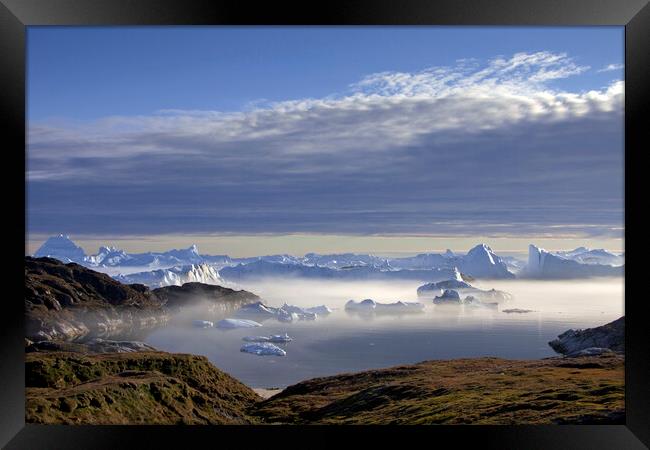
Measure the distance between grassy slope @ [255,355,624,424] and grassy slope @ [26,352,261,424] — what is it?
2.60 metres

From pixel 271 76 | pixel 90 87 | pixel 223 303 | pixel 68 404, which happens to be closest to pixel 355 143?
pixel 271 76

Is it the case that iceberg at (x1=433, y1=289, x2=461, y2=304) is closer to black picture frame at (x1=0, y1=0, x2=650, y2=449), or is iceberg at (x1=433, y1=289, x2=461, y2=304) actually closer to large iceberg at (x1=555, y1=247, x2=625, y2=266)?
large iceberg at (x1=555, y1=247, x2=625, y2=266)

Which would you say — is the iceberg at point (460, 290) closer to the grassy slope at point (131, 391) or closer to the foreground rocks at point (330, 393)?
the foreground rocks at point (330, 393)

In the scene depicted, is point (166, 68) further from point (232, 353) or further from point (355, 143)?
point (232, 353)

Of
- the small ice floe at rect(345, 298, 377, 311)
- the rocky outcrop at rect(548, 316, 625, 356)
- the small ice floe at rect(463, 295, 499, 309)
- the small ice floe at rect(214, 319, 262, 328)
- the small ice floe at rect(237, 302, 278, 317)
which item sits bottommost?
the rocky outcrop at rect(548, 316, 625, 356)

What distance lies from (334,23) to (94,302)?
183 ft

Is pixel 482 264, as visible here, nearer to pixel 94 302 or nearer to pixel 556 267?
pixel 556 267

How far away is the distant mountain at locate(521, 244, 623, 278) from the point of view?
1797 cm

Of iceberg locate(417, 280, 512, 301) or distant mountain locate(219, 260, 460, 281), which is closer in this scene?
distant mountain locate(219, 260, 460, 281)

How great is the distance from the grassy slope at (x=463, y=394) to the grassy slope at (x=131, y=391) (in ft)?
8.53

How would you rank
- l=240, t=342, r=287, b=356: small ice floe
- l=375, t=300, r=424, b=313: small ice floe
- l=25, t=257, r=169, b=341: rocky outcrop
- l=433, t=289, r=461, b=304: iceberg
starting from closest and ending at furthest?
l=375, t=300, r=424, b=313: small ice floe, l=433, t=289, r=461, b=304: iceberg, l=240, t=342, r=287, b=356: small ice floe, l=25, t=257, r=169, b=341: rocky outcrop

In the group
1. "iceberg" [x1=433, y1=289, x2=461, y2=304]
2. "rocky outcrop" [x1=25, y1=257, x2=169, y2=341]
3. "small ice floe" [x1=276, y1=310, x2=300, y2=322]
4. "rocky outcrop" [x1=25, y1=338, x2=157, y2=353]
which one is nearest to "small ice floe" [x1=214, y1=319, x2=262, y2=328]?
"rocky outcrop" [x1=25, y1=338, x2=157, y2=353]

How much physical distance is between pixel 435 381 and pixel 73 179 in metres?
18.9

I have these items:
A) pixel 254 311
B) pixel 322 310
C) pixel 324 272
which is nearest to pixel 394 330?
pixel 322 310
